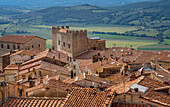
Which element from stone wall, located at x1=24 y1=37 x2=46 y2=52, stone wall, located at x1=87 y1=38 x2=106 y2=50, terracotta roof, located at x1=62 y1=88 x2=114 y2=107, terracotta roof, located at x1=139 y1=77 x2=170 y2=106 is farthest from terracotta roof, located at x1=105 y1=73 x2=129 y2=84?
stone wall, located at x1=87 y1=38 x2=106 y2=50

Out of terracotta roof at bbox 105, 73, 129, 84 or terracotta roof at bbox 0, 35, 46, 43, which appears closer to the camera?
terracotta roof at bbox 105, 73, 129, 84

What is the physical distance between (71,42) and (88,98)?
1996 inches

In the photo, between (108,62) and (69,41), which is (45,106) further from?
(69,41)

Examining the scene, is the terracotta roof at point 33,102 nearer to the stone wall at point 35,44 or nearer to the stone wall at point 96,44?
the stone wall at point 35,44

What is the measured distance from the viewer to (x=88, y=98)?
22.4m

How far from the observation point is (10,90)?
80.8ft

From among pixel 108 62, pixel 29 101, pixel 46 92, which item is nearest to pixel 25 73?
pixel 108 62

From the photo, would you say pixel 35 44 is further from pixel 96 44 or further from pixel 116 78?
pixel 116 78

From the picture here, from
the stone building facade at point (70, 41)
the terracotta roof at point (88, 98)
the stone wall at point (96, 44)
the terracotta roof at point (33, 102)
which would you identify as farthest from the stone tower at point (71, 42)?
the terracotta roof at point (88, 98)

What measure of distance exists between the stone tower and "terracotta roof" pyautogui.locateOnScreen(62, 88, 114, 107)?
48909mm

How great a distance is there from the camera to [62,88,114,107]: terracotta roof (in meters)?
21.7

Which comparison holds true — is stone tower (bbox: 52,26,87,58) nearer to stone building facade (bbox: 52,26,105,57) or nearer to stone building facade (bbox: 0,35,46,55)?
stone building facade (bbox: 52,26,105,57)

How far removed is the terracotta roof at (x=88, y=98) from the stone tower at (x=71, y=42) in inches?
1926

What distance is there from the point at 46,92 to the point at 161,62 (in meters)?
34.8
